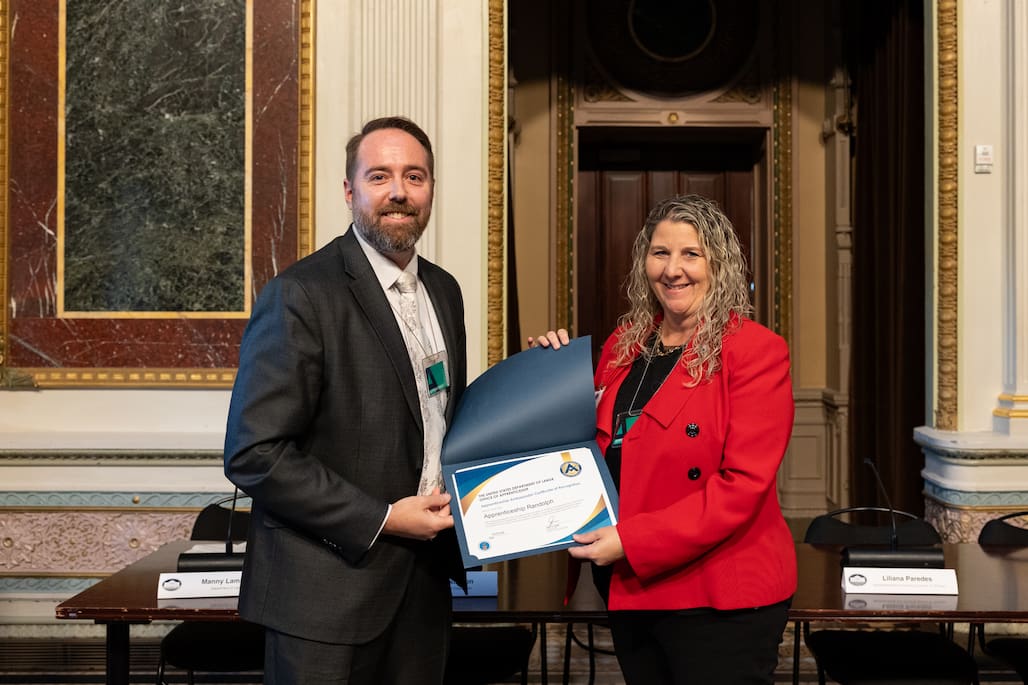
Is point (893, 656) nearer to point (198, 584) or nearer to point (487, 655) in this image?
point (487, 655)

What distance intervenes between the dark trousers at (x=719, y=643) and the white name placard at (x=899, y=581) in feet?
2.37

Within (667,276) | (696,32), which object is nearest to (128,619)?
(667,276)

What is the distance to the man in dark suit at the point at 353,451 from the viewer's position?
1.67m

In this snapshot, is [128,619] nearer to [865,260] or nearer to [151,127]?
[151,127]

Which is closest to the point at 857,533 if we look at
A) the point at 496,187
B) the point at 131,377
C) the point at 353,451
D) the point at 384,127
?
the point at 496,187

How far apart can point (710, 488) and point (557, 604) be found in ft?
2.57

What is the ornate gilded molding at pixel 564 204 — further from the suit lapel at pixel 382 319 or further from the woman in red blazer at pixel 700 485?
the suit lapel at pixel 382 319

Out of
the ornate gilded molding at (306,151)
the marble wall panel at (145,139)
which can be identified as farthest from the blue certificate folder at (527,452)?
the marble wall panel at (145,139)

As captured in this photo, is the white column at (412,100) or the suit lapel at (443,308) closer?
the suit lapel at (443,308)

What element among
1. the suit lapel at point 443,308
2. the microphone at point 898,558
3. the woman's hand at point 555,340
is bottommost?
the microphone at point 898,558

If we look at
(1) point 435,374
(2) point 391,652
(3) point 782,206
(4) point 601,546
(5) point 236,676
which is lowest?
(5) point 236,676

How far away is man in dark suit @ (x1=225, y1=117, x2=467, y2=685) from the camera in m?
1.67

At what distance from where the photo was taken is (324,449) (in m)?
1.75

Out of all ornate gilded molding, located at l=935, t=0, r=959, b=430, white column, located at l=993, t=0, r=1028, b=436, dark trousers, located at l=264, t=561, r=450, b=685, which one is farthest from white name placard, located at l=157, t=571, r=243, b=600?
white column, located at l=993, t=0, r=1028, b=436
